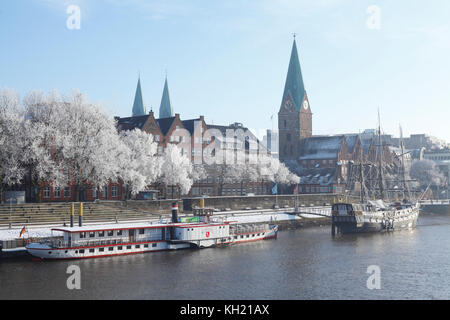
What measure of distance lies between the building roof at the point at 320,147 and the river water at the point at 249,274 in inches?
3531

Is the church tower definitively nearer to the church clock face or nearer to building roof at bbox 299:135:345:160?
the church clock face

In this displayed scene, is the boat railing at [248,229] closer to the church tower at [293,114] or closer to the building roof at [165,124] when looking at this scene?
the building roof at [165,124]

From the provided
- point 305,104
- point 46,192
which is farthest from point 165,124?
point 305,104

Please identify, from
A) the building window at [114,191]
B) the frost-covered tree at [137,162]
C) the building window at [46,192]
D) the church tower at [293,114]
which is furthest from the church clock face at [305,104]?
the building window at [46,192]

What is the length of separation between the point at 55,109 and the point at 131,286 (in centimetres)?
3916

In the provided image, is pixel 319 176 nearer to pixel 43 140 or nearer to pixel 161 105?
pixel 161 105

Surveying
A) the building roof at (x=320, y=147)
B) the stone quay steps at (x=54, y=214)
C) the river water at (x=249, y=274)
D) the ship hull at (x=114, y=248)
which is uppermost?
the building roof at (x=320, y=147)

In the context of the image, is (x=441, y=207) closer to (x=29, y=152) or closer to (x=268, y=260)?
(x=268, y=260)

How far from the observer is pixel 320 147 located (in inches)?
6009

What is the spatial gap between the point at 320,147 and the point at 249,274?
374ft

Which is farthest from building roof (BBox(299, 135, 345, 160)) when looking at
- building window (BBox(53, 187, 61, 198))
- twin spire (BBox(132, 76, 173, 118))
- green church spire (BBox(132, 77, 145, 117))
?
building window (BBox(53, 187, 61, 198))

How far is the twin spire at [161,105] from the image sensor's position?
16238cm

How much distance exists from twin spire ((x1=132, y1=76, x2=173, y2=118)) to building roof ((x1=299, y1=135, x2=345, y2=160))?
44.6m
